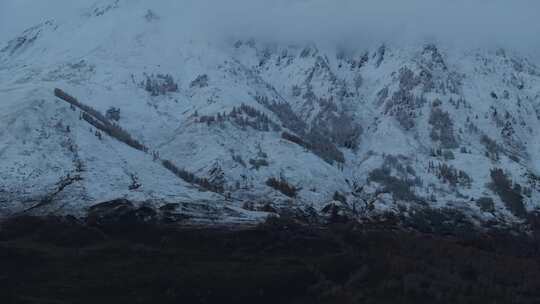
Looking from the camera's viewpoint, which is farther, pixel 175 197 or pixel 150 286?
pixel 175 197

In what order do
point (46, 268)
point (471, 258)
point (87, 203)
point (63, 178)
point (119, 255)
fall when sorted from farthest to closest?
point (63, 178) < point (87, 203) < point (471, 258) < point (119, 255) < point (46, 268)

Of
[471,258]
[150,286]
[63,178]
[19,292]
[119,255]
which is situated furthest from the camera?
[63,178]

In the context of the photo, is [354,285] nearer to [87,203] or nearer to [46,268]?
[46,268]

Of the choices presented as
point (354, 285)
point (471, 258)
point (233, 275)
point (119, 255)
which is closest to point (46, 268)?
point (119, 255)

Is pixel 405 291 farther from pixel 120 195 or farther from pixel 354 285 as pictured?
pixel 120 195

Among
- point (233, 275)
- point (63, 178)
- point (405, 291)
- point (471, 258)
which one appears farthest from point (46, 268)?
point (471, 258)

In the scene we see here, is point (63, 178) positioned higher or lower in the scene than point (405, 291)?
higher
